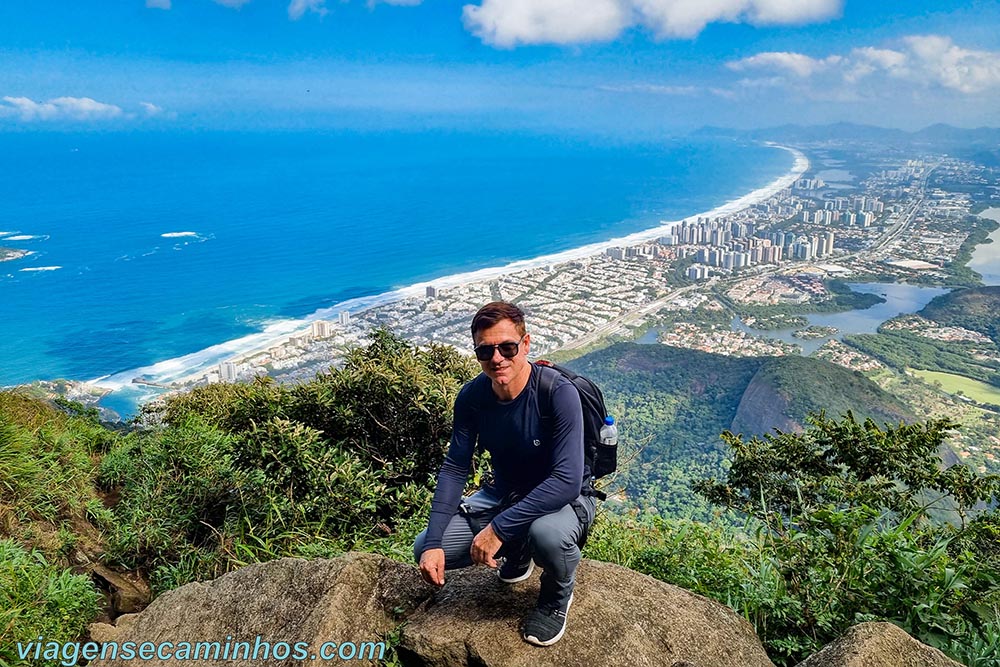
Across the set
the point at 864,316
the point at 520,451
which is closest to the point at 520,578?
the point at 520,451

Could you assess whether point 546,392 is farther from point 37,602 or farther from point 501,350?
point 37,602

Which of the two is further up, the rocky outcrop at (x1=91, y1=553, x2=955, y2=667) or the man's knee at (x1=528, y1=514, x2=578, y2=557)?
the man's knee at (x1=528, y1=514, x2=578, y2=557)

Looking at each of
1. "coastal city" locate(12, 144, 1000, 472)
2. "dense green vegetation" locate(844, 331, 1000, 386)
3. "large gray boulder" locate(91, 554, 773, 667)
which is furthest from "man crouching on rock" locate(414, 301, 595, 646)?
"dense green vegetation" locate(844, 331, 1000, 386)

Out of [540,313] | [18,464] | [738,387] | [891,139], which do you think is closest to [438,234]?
[540,313]

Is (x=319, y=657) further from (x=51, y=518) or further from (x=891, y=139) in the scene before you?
(x=891, y=139)

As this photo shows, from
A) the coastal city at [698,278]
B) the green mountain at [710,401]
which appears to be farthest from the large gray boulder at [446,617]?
the coastal city at [698,278]

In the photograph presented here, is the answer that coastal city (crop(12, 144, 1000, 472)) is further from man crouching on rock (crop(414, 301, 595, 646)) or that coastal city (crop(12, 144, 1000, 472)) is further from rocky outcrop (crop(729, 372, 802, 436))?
man crouching on rock (crop(414, 301, 595, 646))
